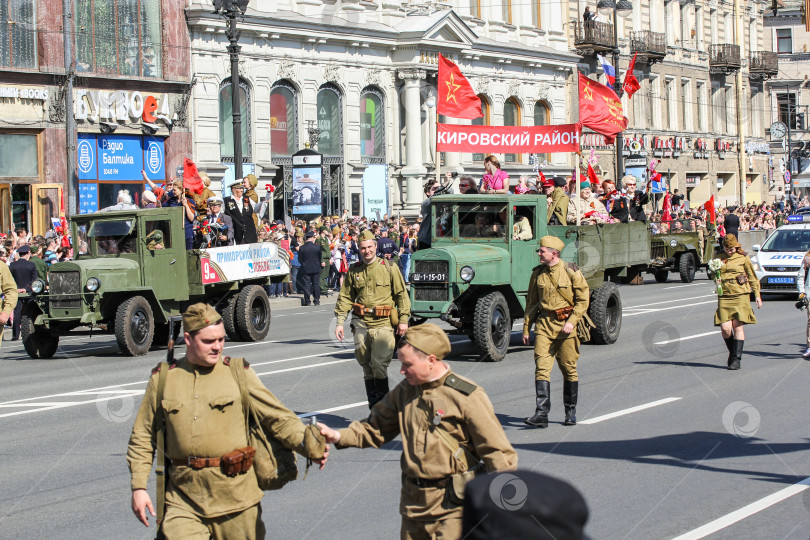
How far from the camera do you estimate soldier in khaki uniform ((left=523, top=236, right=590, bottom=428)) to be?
10.9 metres

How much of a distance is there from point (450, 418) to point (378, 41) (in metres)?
38.5

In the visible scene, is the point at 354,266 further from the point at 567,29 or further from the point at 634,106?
the point at 634,106

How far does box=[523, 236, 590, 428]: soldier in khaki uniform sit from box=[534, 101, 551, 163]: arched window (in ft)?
135

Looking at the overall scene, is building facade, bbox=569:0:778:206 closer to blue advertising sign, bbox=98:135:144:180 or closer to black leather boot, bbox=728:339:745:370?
blue advertising sign, bbox=98:135:144:180

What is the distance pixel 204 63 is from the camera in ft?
121

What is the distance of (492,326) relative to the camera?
52.2 feet

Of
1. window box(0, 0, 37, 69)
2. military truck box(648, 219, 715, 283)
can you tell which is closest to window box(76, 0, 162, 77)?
window box(0, 0, 37, 69)

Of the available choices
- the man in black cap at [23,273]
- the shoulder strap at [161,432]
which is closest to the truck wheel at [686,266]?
the man in black cap at [23,273]

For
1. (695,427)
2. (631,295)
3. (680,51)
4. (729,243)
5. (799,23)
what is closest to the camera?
(695,427)

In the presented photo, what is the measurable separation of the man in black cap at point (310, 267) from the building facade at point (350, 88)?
8.40 metres

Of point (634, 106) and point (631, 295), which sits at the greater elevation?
point (634, 106)

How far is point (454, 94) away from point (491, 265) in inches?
324

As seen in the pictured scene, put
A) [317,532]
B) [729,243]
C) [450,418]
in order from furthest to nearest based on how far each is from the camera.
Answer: [729,243] < [317,532] < [450,418]

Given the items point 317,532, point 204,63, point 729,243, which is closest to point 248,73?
point 204,63
